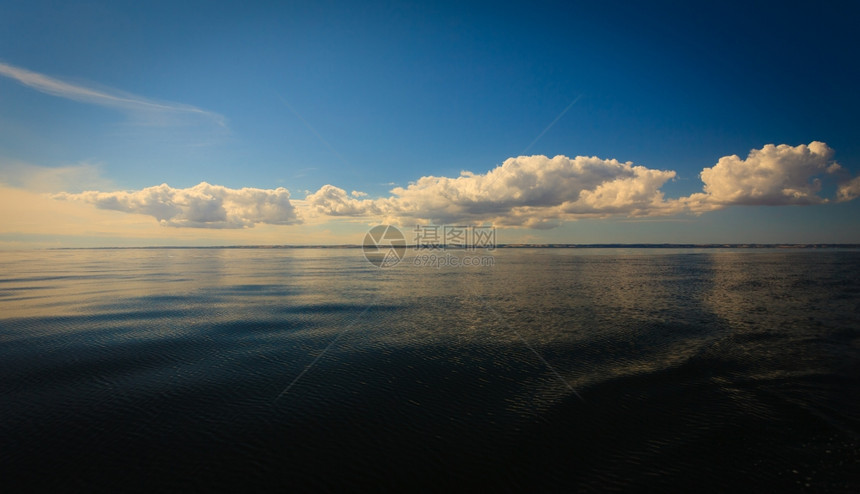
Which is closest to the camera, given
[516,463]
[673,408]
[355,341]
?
[516,463]

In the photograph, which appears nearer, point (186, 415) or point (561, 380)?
point (186, 415)

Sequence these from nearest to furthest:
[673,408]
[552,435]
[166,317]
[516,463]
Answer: [516,463], [552,435], [673,408], [166,317]

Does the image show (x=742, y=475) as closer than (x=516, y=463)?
Yes

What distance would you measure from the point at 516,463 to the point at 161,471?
361 inches

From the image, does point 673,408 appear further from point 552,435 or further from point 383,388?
point 383,388

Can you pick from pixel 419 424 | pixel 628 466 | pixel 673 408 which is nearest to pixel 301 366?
pixel 419 424

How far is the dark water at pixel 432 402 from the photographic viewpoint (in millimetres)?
9398

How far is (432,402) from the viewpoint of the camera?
1334cm

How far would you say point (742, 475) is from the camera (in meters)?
9.16

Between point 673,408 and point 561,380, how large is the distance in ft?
12.8

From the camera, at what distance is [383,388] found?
1459 cm

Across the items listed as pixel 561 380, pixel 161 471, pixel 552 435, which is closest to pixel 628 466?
pixel 552 435

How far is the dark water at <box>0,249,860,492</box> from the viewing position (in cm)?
940

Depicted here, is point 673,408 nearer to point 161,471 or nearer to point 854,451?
point 854,451
